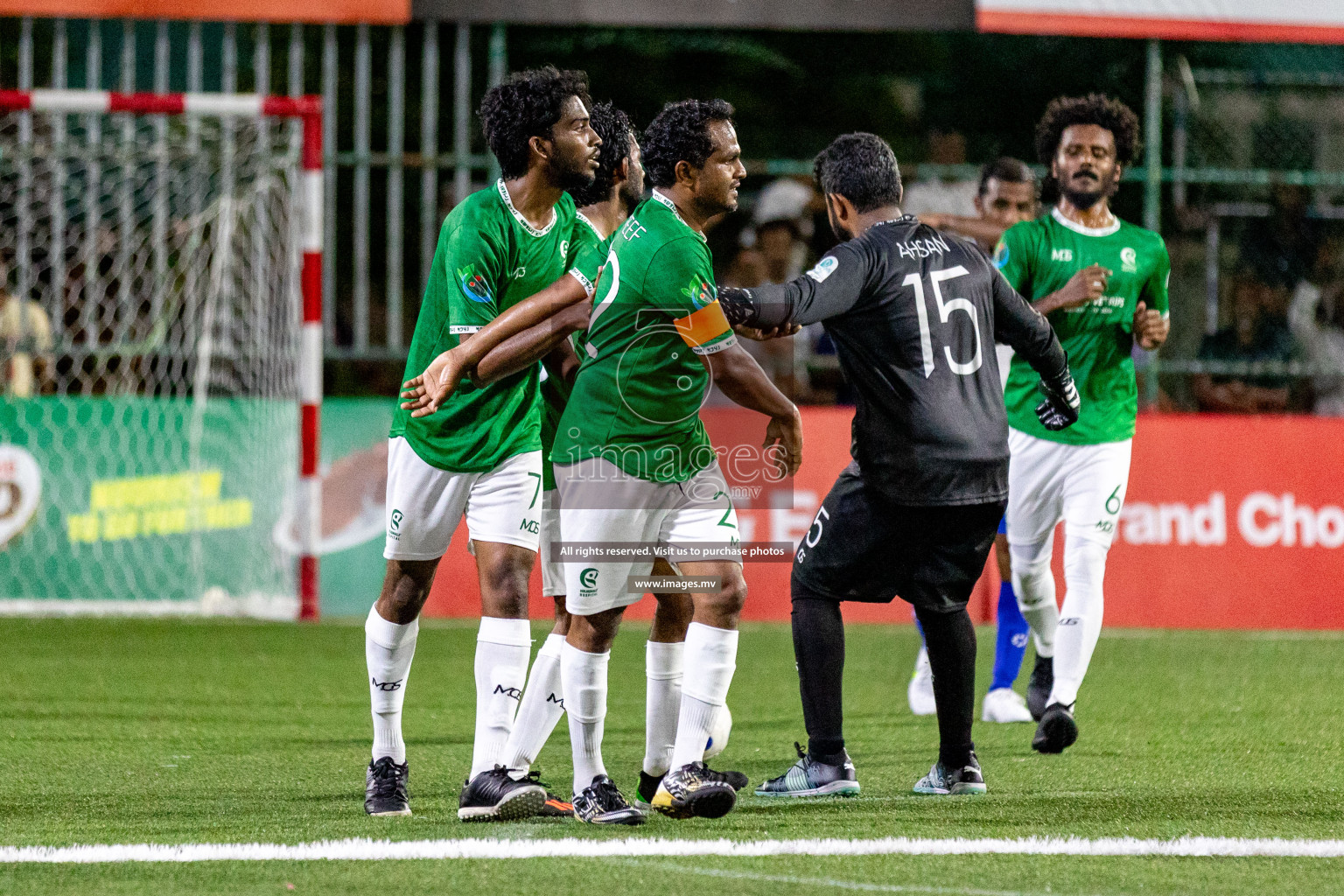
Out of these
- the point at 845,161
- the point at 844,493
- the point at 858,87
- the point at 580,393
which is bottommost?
the point at 844,493

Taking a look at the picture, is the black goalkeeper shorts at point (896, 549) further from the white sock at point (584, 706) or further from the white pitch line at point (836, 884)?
the white pitch line at point (836, 884)

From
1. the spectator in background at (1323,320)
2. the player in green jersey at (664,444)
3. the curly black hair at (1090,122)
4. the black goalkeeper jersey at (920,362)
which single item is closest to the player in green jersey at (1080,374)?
the curly black hair at (1090,122)

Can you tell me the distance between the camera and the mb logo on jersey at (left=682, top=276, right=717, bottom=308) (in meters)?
4.45

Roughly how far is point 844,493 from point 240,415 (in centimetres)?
652

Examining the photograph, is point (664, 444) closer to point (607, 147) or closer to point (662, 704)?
point (662, 704)

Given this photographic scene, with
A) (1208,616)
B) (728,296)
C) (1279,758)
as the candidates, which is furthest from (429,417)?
(1208,616)

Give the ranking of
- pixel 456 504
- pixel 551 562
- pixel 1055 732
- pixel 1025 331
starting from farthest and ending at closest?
pixel 1055 732 < pixel 551 562 < pixel 1025 331 < pixel 456 504

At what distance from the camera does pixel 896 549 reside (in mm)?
5039

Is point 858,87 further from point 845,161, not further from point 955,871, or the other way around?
point 955,871

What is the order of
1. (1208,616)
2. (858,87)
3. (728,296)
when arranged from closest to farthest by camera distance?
(728,296)
(1208,616)
(858,87)

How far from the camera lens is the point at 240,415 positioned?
35.2 feet

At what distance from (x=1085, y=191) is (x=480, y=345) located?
3013mm

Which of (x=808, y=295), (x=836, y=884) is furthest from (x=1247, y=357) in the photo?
(x=836, y=884)

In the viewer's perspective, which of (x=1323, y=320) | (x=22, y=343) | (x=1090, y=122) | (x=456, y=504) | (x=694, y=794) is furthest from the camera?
(x=1323, y=320)
